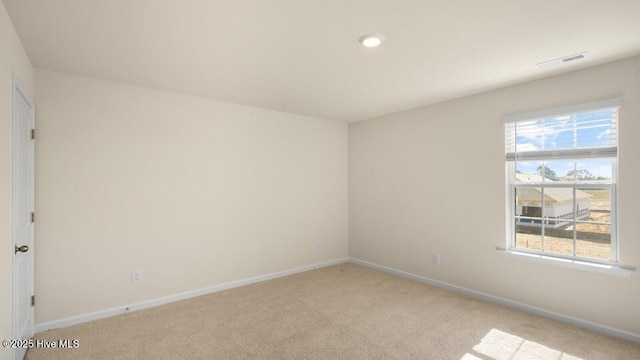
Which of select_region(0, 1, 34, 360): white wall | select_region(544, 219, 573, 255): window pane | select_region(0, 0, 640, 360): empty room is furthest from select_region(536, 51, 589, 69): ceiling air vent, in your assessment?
select_region(0, 1, 34, 360): white wall

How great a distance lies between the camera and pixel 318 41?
7.52 ft

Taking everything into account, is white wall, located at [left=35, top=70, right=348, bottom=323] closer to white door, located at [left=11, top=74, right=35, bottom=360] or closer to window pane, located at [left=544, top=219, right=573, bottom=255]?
white door, located at [left=11, top=74, right=35, bottom=360]

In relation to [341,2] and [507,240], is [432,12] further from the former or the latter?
[507,240]

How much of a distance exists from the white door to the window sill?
13.9 ft

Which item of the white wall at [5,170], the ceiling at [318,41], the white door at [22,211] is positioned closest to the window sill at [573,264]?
the ceiling at [318,41]

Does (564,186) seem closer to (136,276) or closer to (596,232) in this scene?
(596,232)

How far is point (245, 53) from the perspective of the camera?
252cm

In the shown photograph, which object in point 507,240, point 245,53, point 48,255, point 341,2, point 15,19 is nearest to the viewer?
point 341,2

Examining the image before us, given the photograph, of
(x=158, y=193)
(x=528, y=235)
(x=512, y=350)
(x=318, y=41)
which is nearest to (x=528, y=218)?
(x=528, y=235)

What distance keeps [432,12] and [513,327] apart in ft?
9.12

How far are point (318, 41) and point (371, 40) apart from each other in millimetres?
387

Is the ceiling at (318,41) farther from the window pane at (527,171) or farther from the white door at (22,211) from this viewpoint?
the window pane at (527,171)

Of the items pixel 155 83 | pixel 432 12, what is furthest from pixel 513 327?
pixel 155 83

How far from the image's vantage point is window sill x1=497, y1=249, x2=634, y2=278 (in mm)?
2635
